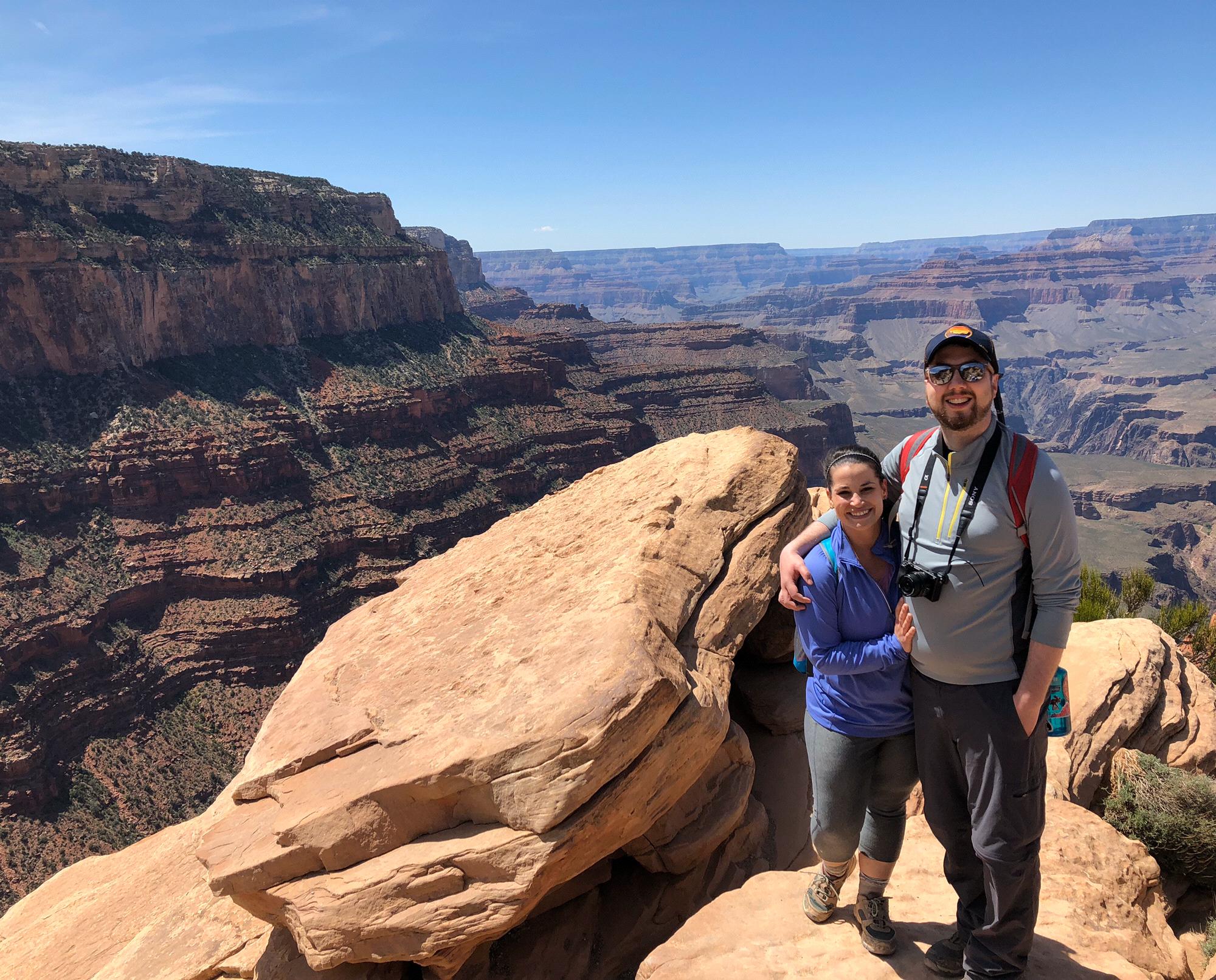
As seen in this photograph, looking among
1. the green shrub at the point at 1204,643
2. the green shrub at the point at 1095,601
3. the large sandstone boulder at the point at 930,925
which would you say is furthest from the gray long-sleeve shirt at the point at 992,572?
the green shrub at the point at 1204,643

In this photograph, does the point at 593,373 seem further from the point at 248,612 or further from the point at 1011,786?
the point at 1011,786

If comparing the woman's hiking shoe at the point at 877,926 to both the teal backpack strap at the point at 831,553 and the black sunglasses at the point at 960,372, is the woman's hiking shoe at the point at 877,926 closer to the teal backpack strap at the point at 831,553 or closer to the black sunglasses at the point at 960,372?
the teal backpack strap at the point at 831,553

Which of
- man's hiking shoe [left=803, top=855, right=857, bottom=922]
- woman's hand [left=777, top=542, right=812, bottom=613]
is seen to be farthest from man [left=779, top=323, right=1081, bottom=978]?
man's hiking shoe [left=803, top=855, right=857, bottom=922]

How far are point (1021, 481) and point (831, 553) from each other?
126cm

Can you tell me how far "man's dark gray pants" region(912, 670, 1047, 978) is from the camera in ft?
15.5

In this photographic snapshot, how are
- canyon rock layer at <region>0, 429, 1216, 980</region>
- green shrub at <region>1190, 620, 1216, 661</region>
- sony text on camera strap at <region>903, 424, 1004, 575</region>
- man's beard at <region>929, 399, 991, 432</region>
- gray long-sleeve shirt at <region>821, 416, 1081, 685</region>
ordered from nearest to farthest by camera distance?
gray long-sleeve shirt at <region>821, 416, 1081, 685</region>, sony text on camera strap at <region>903, 424, 1004, 575</region>, man's beard at <region>929, 399, 991, 432</region>, canyon rock layer at <region>0, 429, 1216, 980</region>, green shrub at <region>1190, 620, 1216, 661</region>

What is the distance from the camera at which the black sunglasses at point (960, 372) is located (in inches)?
186

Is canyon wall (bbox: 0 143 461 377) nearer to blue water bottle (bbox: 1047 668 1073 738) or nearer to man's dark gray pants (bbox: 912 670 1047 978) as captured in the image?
man's dark gray pants (bbox: 912 670 1047 978)

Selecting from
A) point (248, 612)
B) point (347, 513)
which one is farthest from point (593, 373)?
point (248, 612)

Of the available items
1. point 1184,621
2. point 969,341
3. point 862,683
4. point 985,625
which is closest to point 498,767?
point 862,683

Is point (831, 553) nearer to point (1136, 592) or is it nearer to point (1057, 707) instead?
point (1057, 707)

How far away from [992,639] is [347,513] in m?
56.5

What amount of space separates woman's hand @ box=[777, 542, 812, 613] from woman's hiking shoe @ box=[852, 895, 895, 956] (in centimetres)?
221

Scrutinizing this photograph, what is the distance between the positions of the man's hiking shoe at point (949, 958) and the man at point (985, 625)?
191 mm
